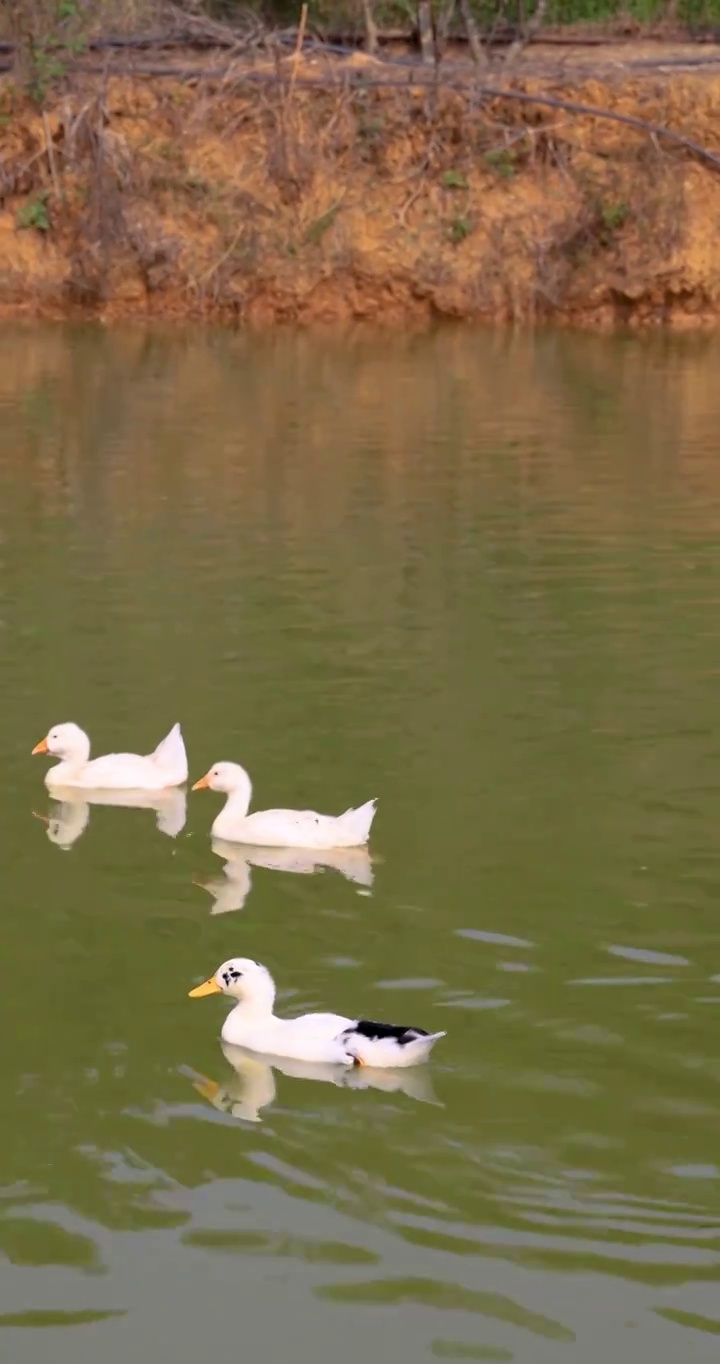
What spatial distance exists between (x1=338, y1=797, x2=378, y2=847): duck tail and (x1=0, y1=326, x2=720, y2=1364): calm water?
11cm

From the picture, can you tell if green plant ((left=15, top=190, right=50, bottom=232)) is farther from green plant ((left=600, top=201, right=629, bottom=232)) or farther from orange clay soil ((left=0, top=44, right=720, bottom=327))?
green plant ((left=600, top=201, right=629, bottom=232))

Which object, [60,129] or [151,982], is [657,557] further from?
[60,129]

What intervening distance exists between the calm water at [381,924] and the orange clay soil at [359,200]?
524 inches

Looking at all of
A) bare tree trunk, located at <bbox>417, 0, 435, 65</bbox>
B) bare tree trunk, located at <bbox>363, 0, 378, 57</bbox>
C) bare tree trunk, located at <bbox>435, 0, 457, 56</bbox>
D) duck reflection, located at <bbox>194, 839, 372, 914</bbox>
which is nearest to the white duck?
duck reflection, located at <bbox>194, 839, 372, 914</bbox>

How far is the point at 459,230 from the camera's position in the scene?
99.1 feet

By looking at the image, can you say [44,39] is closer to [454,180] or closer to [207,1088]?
[454,180]

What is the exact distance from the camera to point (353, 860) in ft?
28.2

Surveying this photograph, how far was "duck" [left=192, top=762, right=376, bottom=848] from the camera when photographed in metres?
8.52

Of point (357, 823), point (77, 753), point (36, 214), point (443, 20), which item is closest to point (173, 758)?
point (77, 753)

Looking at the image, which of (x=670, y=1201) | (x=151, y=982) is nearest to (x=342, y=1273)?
(x=670, y=1201)

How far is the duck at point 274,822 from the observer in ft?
28.0

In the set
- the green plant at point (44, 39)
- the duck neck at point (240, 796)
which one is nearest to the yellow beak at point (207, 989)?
the duck neck at point (240, 796)

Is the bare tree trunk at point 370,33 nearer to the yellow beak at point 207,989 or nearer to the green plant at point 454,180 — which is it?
the green plant at point 454,180

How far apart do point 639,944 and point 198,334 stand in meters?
21.8
